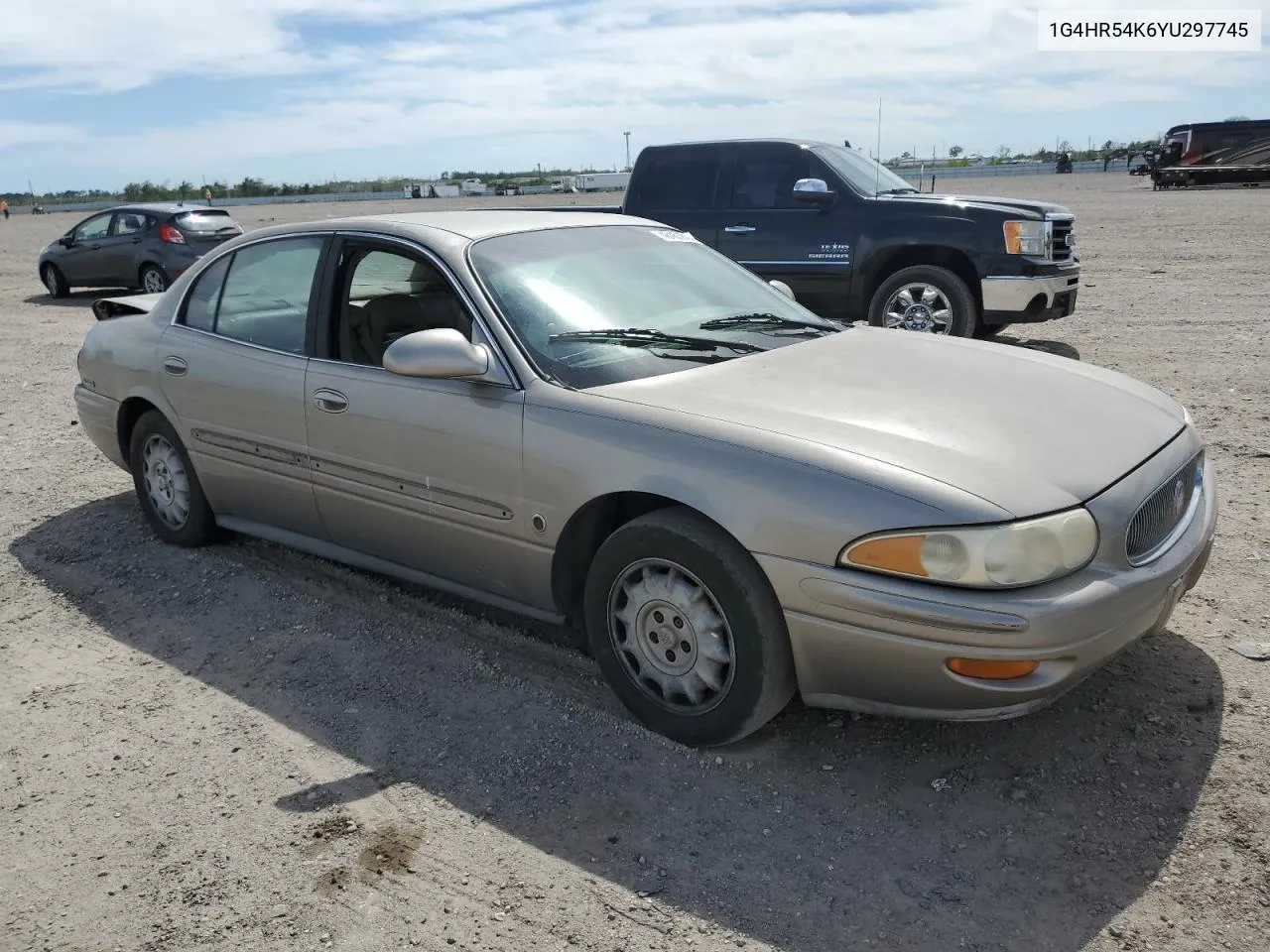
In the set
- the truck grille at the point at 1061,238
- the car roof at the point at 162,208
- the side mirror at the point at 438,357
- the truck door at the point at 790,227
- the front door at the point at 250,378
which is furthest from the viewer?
the car roof at the point at 162,208

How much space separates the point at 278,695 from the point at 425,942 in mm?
1508

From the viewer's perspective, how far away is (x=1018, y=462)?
9.99 feet

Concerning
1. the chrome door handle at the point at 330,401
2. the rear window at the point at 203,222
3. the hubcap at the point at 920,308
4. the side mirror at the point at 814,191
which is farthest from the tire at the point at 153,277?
the chrome door handle at the point at 330,401

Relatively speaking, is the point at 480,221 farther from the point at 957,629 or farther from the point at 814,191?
the point at 814,191

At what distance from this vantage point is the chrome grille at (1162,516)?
3.10m

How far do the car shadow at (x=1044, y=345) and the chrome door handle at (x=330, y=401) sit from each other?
6554mm

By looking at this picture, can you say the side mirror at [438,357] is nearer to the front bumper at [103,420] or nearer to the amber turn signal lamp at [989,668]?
the amber turn signal lamp at [989,668]

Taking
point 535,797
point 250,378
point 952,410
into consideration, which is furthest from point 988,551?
point 250,378

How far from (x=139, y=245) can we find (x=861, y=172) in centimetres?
1162

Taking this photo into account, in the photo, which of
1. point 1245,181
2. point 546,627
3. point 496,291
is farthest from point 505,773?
point 1245,181

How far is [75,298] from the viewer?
17891 millimetres

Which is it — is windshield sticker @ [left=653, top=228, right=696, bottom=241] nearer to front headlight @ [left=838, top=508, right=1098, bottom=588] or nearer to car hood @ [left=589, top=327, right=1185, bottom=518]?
car hood @ [left=589, top=327, right=1185, bottom=518]

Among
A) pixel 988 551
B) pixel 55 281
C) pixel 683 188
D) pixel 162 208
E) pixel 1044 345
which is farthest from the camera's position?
pixel 55 281

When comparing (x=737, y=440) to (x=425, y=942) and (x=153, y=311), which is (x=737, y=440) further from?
(x=153, y=311)
